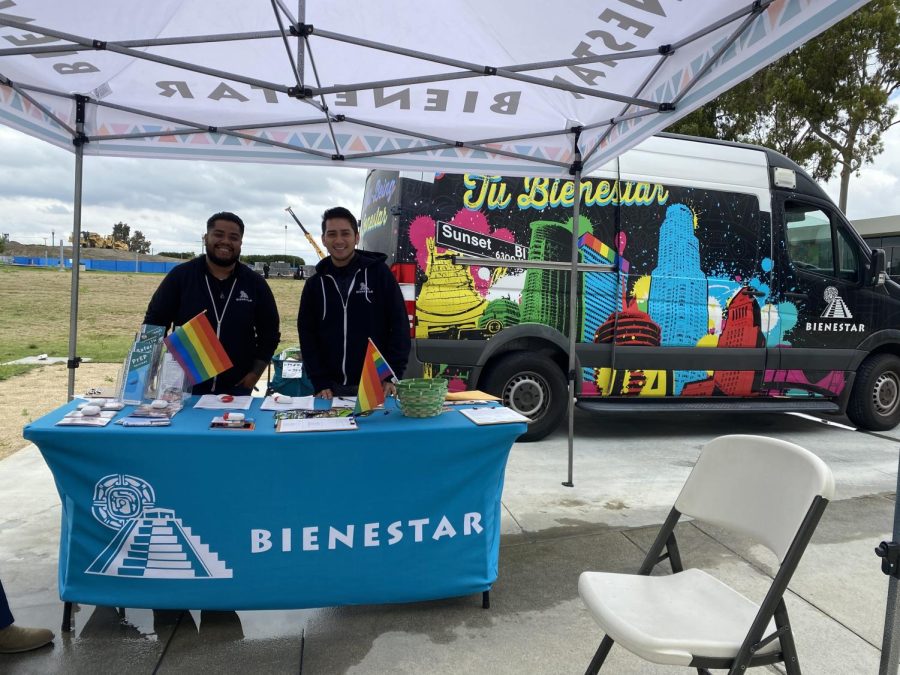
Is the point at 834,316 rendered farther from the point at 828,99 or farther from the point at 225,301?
the point at 828,99

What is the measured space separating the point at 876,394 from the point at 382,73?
5793 mm

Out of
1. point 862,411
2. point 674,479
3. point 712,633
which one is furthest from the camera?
point 862,411

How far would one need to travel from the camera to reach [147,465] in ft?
6.95

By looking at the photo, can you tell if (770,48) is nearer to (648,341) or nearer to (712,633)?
(712,633)

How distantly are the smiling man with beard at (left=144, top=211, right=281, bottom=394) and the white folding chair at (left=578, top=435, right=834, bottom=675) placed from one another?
215 centimetres

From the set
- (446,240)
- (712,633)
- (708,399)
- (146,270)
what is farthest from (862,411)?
(146,270)

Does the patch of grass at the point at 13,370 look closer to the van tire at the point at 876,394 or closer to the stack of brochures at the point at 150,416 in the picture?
the stack of brochures at the point at 150,416

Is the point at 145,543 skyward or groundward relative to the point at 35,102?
groundward

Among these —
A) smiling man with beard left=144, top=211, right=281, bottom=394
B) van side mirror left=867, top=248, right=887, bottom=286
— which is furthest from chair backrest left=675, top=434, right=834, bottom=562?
van side mirror left=867, top=248, right=887, bottom=286

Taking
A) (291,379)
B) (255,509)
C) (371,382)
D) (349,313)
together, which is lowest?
(255,509)

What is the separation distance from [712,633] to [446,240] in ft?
11.4

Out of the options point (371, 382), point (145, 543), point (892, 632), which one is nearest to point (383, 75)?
point (371, 382)

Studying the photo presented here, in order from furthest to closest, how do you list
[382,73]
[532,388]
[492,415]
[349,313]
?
[532,388], [349,313], [382,73], [492,415]

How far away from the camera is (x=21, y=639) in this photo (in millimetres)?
2125
